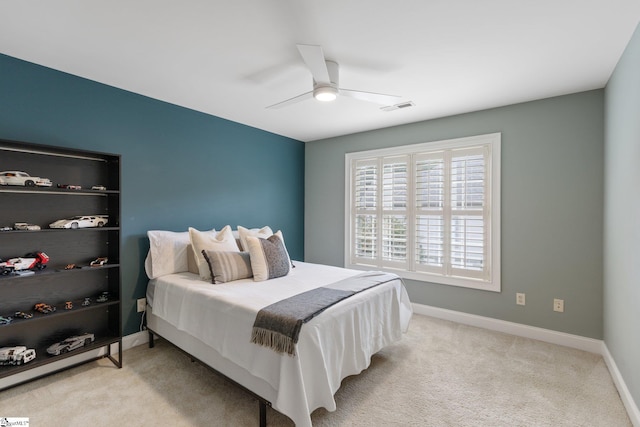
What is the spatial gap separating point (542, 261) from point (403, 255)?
1.47 m

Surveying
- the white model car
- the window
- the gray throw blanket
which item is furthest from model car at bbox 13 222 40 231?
the window

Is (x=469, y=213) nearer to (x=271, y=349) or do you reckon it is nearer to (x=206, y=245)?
(x=271, y=349)

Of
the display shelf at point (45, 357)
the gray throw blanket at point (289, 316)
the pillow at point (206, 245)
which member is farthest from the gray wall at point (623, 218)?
the display shelf at point (45, 357)

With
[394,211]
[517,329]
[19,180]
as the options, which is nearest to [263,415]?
[19,180]

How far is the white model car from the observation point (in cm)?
202

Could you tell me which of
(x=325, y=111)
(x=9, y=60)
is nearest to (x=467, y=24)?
(x=325, y=111)

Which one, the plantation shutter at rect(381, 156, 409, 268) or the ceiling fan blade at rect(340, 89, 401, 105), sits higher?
the ceiling fan blade at rect(340, 89, 401, 105)

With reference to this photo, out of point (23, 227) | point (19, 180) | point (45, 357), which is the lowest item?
point (45, 357)

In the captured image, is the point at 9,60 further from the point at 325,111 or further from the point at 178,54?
the point at 325,111

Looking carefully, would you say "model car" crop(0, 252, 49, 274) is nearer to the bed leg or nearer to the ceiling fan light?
the bed leg

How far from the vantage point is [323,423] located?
1.83 metres

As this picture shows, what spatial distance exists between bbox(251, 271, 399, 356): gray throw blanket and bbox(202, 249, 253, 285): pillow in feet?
2.41

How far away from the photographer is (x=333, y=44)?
2.04m

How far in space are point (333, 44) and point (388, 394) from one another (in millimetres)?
2477
